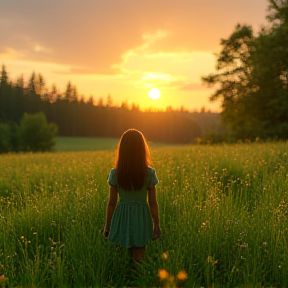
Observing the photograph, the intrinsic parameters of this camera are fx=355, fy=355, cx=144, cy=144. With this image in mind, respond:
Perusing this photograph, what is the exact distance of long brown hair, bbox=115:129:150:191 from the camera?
4586 mm

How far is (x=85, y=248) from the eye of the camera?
4676 mm

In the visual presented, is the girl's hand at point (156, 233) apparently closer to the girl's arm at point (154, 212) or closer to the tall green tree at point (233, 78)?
the girl's arm at point (154, 212)

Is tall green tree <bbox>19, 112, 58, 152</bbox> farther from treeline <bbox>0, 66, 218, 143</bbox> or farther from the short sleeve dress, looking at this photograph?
the short sleeve dress

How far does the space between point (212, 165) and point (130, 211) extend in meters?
4.82

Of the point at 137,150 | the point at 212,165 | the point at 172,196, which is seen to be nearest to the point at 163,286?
the point at 137,150

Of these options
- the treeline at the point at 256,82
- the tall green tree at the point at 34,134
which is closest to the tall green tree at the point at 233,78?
the treeline at the point at 256,82

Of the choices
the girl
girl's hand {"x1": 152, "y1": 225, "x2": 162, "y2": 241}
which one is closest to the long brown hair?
the girl

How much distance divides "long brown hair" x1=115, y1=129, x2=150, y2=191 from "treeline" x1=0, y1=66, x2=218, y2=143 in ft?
198

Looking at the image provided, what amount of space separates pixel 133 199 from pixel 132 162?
1.65 ft

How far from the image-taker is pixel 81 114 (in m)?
88.2

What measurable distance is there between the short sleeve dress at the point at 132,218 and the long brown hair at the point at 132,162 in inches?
3.5

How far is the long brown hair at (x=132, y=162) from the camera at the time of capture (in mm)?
4586

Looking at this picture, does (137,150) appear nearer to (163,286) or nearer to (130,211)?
(130,211)

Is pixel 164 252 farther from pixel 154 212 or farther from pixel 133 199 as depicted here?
pixel 133 199
